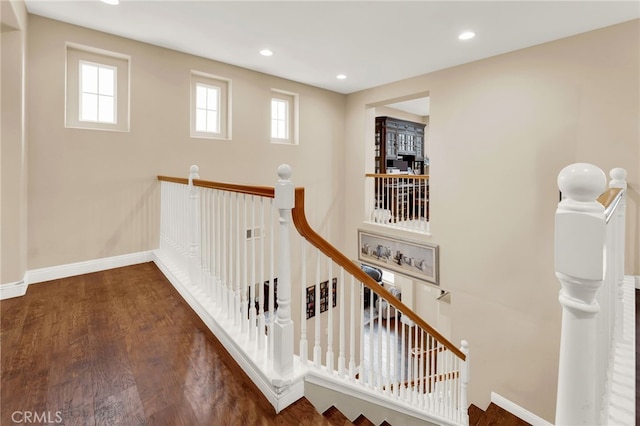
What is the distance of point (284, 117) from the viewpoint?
5512 mm

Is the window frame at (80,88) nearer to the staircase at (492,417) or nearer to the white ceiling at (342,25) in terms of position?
the white ceiling at (342,25)

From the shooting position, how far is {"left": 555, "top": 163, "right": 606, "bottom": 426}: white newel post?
637 millimetres

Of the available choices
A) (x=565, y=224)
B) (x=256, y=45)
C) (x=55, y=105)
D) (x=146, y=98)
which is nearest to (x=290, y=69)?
(x=256, y=45)

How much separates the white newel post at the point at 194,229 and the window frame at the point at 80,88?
A: 1.77 m

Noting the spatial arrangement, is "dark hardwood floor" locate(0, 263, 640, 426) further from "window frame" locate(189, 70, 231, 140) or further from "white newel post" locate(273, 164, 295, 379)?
"window frame" locate(189, 70, 231, 140)

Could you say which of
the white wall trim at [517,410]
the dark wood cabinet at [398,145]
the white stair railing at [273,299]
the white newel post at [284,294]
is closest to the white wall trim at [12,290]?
the white stair railing at [273,299]

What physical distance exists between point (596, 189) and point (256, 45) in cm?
405

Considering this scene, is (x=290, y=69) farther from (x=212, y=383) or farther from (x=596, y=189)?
(x=596, y=189)

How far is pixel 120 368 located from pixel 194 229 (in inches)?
45.4

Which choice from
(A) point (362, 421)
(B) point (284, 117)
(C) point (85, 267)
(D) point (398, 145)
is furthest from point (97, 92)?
(D) point (398, 145)

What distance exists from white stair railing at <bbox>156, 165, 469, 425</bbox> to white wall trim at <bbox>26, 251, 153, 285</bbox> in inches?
11.8

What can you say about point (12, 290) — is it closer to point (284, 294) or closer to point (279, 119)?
point (284, 294)

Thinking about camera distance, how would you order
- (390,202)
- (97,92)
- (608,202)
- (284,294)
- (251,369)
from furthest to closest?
(390,202)
(97,92)
(251,369)
(284,294)
(608,202)

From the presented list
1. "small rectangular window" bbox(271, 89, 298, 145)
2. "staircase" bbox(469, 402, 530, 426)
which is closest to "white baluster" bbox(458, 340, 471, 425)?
"staircase" bbox(469, 402, 530, 426)
